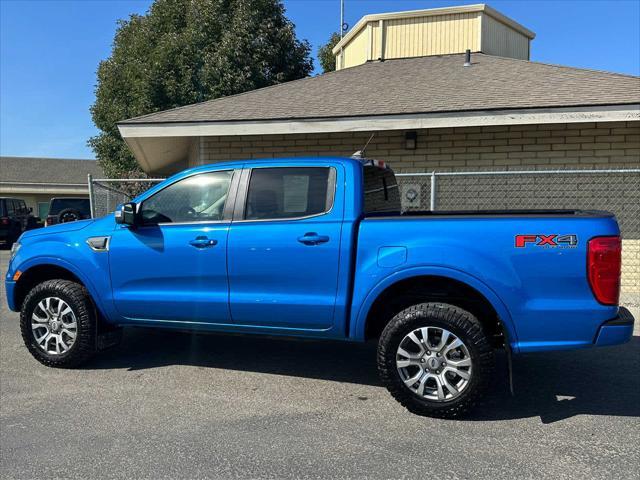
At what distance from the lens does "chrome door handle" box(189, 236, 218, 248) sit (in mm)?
4332

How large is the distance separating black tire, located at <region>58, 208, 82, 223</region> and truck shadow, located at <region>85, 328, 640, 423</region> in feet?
44.3

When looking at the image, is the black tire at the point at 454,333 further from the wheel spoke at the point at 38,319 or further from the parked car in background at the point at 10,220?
the parked car in background at the point at 10,220

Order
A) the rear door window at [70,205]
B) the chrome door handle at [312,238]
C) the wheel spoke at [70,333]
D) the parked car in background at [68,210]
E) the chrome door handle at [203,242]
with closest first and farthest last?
the chrome door handle at [312,238]
the chrome door handle at [203,242]
the wheel spoke at [70,333]
the parked car in background at [68,210]
the rear door window at [70,205]

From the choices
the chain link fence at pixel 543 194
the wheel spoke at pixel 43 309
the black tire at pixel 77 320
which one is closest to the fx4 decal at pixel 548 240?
the black tire at pixel 77 320

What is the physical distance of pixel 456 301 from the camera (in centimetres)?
397

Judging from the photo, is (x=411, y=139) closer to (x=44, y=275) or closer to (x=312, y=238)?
(x=312, y=238)

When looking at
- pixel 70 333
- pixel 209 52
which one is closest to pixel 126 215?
pixel 70 333

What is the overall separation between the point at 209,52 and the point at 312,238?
16.1 metres

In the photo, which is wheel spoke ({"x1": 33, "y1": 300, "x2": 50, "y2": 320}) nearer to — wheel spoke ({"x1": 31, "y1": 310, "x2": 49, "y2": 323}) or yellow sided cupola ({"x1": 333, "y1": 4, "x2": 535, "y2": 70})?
wheel spoke ({"x1": 31, "y1": 310, "x2": 49, "y2": 323})

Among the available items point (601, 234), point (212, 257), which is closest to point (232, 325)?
point (212, 257)

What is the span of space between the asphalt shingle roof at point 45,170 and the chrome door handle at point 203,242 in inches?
1450

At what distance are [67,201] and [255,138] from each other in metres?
13.1

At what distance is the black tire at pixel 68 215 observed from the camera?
58.9 feet

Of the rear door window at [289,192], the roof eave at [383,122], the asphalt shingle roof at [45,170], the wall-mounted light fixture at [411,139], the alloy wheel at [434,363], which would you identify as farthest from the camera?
the asphalt shingle roof at [45,170]
